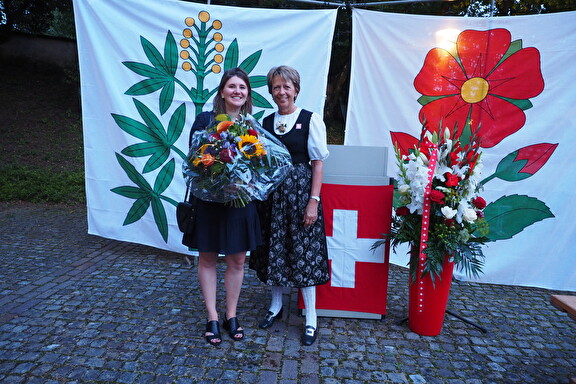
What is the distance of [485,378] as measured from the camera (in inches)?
89.7

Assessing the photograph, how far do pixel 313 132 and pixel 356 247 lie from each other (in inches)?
36.6

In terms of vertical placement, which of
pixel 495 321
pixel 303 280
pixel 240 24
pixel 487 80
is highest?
pixel 240 24

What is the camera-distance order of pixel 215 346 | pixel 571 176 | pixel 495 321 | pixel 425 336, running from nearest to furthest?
pixel 215 346 → pixel 425 336 → pixel 495 321 → pixel 571 176

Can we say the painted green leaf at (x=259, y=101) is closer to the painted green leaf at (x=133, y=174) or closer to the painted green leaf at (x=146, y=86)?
the painted green leaf at (x=146, y=86)

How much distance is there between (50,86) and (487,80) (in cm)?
1282

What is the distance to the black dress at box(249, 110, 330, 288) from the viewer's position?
Answer: 2525 millimetres

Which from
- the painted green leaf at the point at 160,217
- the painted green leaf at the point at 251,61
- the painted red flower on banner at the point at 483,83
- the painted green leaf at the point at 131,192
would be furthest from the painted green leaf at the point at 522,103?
the painted green leaf at the point at 131,192

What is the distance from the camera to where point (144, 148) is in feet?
12.4

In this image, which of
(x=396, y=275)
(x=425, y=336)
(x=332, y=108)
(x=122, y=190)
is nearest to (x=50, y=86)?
(x=332, y=108)

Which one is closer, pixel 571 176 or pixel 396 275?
pixel 571 176

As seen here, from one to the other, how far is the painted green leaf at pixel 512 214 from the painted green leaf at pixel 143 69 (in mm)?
3309

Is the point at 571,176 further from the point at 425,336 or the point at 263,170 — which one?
the point at 263,170

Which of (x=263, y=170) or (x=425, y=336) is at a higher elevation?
(x=263, y=170)

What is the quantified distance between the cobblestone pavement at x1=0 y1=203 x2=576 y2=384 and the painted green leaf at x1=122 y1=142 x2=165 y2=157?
3.58 ft
